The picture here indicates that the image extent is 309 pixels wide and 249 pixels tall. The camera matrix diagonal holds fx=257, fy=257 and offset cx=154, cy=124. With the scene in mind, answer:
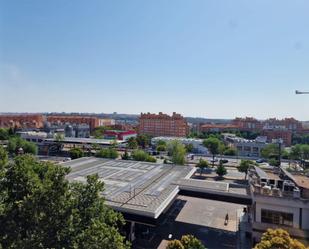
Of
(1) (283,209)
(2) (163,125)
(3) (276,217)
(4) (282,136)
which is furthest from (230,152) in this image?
(1) (283,209)

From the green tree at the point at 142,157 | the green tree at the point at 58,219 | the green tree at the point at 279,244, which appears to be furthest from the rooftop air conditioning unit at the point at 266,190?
the green tree at the point at 142,157

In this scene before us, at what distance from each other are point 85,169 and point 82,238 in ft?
68.7

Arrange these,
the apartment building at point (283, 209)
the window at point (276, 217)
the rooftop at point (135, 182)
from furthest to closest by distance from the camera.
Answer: the rooftop at point (135, 182) → the window at point (276, 217) → the apartment building at point (283, 209)

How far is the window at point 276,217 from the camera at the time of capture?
1918 cm

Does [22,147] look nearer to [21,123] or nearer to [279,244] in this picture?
[279,244]

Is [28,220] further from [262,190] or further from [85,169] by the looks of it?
[85,169]

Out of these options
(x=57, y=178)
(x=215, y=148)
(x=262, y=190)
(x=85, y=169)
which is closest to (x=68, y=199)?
(x=57, y=178)

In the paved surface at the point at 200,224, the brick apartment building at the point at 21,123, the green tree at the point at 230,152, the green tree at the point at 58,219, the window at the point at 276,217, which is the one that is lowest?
the paved surface at the point at 200,224

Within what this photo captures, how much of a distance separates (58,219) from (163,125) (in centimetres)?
8982

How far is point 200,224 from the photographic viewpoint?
928 inches

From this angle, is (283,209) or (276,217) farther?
(276,217)

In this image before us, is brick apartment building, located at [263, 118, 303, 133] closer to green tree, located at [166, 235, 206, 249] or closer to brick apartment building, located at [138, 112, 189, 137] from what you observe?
brick apartment building, located at [138, 112, 189, 137]

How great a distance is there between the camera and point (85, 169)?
3066cm

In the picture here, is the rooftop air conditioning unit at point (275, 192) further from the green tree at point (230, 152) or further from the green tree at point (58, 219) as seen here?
the green tree at point (230, 152)
